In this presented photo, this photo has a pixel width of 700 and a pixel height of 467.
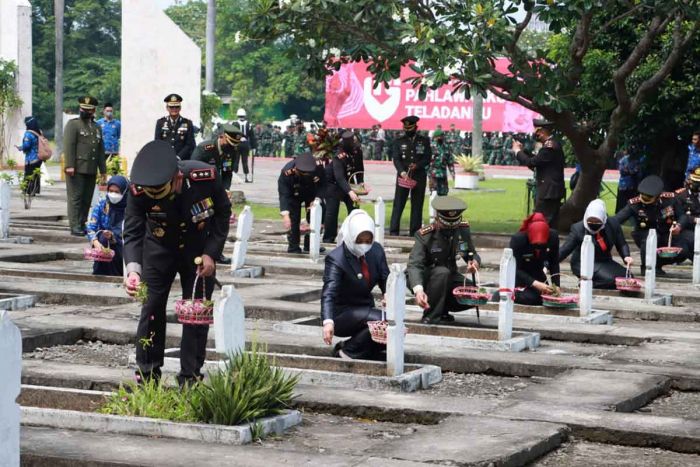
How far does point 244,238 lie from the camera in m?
17.6

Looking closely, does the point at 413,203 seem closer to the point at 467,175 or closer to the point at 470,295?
the point at 470,295

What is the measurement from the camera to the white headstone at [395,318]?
1055cm

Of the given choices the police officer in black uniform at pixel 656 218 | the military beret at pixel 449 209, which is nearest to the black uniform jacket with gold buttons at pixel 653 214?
the police officer in black uniform at pixel 656 218

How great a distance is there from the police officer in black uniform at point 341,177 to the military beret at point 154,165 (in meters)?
11.1

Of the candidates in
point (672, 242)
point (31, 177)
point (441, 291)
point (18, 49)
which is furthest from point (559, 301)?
point (18, 49)

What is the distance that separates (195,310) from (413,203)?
13.2 metres

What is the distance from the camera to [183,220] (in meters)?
9.78

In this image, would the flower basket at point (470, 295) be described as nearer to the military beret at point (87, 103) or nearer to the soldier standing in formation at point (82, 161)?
the soldier standing in formation at point (82, 161)

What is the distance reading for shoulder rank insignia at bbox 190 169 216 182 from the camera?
32.1 feet

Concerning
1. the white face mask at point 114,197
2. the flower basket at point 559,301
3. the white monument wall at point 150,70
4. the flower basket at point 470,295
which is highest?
the white monument wall at point 150,70

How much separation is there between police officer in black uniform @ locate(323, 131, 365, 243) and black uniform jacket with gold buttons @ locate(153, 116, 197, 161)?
2233mm

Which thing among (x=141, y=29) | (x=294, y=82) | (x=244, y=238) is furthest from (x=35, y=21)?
(x=244, y=238)

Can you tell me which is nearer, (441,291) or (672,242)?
(441,291)

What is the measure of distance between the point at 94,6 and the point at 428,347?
67.3 m
